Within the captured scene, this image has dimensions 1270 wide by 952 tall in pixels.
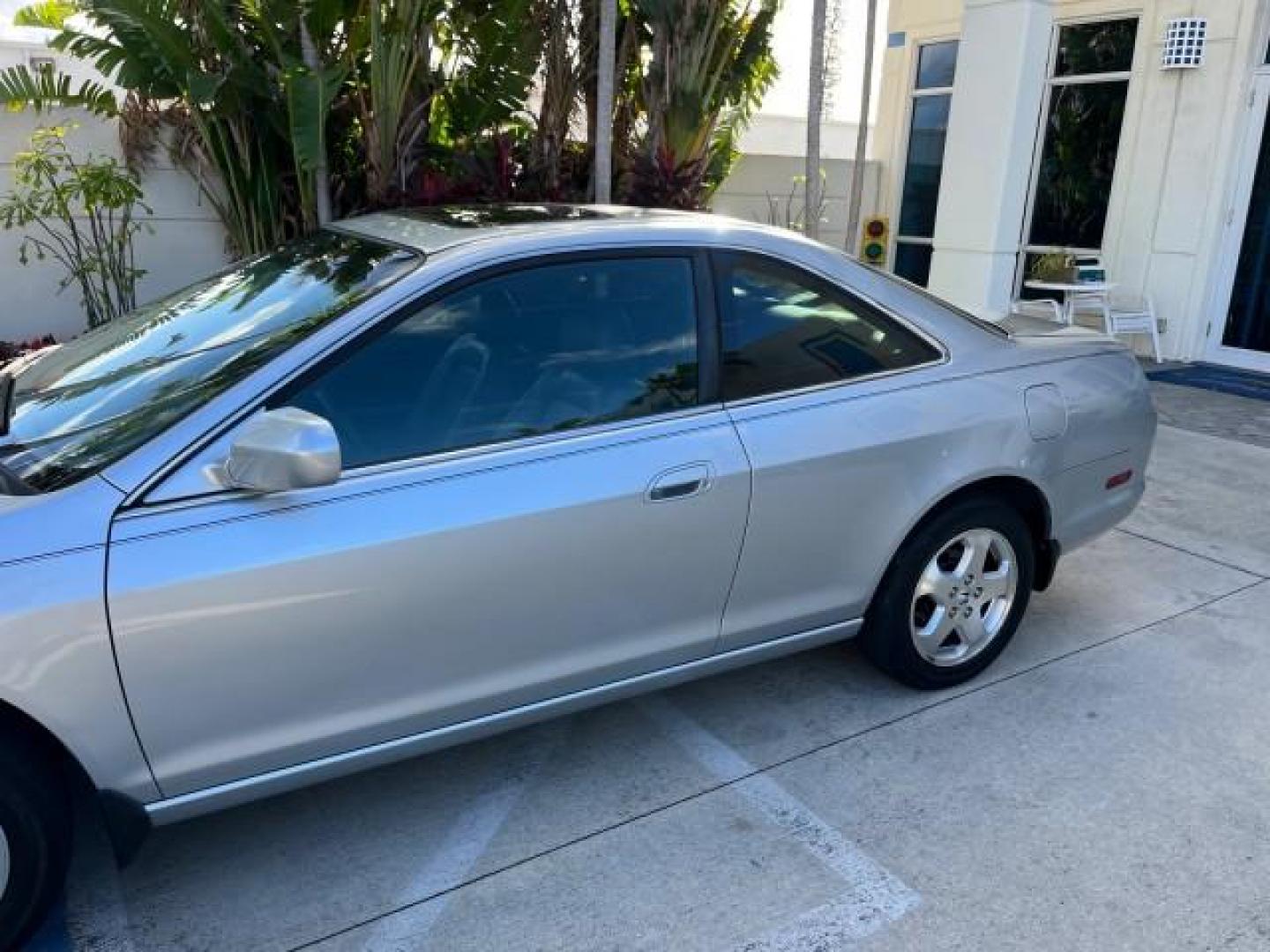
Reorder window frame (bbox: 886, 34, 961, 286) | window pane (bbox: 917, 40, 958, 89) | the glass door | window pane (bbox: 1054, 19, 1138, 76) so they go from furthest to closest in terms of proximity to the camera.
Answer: window frame (bbox: 886, 34, 961, 286) < window pane (bbox: 917, 40, 958, 89) < window pane (bbox: 1054, 19, 1138, 76) < the glass door

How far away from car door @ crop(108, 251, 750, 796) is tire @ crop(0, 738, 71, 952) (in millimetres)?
218

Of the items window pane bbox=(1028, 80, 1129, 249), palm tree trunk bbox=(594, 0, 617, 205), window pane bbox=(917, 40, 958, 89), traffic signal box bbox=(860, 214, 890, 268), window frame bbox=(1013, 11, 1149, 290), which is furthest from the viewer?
traffic signal box bbox=(860, 214, 890, 268)

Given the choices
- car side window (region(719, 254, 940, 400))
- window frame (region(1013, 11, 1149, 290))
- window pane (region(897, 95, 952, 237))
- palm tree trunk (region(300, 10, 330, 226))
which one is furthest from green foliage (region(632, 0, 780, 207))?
car side window (region(719, 254, 940, 400))

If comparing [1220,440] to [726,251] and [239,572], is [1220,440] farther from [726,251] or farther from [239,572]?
[239,572]

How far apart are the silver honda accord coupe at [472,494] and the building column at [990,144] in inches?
163

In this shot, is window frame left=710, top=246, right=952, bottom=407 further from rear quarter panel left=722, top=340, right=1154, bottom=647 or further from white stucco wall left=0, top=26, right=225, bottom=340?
white stucco wall left=0, top=26, right=225, bottom=340

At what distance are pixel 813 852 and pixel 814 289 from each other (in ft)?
5.49

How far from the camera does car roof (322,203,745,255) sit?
2951 millimetres

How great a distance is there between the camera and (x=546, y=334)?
286 cm

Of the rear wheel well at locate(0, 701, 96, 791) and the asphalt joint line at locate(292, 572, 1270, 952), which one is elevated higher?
the rear wheel well at locate(0, 701, 96, 791)

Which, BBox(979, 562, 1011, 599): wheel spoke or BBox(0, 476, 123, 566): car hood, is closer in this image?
BBox(0, 476, 123, 566): car hood

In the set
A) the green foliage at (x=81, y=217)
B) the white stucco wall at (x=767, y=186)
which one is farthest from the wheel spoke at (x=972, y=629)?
the white stucco wall at (x=767, y=186)

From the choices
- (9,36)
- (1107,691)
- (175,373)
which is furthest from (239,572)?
(9,36)

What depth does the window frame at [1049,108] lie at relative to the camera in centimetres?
960
